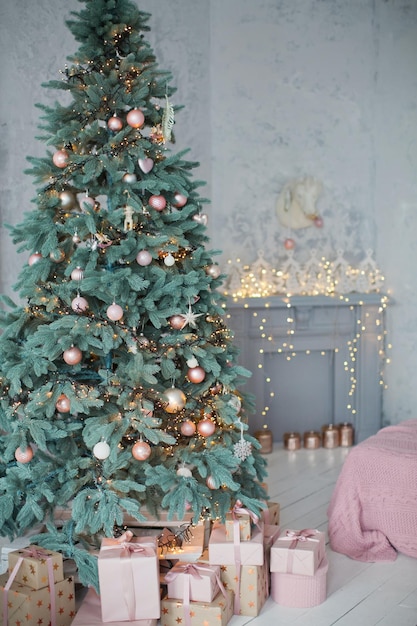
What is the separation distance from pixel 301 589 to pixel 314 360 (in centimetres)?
261

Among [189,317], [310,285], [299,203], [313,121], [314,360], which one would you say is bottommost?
[314,360]

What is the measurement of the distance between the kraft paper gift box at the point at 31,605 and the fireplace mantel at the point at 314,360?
2.65 m

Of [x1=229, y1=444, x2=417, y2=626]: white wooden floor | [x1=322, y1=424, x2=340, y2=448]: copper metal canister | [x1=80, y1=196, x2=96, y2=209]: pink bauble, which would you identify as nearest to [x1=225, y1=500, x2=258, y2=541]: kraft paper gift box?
[x1=229, y1=444, x2=417, y2=626]: white wooden floor

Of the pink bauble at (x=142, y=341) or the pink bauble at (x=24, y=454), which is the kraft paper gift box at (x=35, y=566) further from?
the pink bauble at (x=142, y=341)

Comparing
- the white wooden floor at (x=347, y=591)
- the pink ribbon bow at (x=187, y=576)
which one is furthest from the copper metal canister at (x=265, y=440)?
the pink ribbon bow at (x=187, y=576)

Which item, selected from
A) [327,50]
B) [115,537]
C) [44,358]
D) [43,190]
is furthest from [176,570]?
[327,50]

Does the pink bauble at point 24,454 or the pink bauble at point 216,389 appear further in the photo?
the pink bauble at point 216,389

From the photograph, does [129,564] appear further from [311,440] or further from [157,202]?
[311,440]

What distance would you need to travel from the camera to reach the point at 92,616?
9.09ft

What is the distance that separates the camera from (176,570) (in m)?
2.81

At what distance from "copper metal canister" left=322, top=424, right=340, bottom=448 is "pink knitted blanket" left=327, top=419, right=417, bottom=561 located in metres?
1.75

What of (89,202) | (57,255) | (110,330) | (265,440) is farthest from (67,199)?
(265,440)

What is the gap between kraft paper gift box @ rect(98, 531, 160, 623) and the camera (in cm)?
268

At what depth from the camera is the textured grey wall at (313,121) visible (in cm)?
512
